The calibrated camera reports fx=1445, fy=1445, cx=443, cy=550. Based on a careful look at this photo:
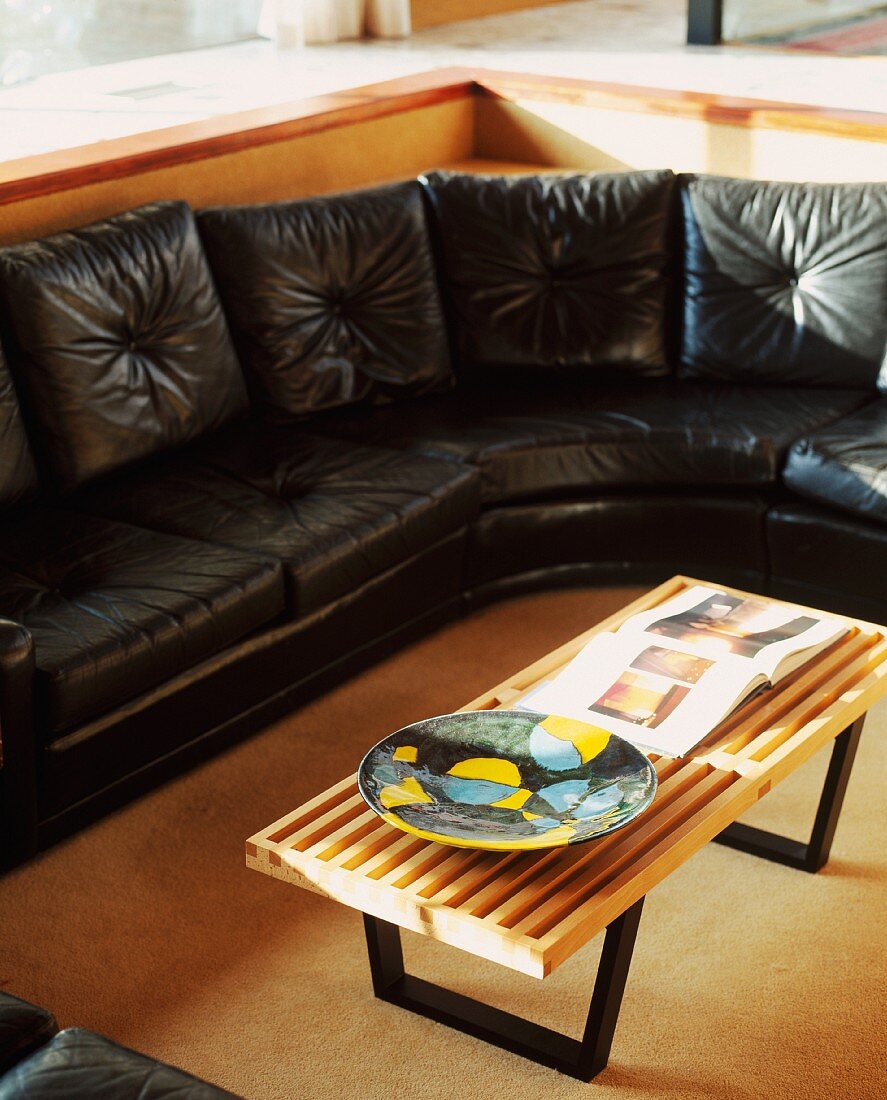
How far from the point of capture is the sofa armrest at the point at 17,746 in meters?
2.36

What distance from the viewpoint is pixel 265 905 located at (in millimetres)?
2521

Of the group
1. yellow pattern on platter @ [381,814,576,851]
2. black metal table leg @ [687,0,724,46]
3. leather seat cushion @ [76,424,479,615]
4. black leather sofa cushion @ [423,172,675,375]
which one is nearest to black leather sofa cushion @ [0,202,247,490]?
leather seat cushion @ [76,424,479,615]

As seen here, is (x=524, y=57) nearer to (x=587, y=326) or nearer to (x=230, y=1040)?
(x=587, y=326)

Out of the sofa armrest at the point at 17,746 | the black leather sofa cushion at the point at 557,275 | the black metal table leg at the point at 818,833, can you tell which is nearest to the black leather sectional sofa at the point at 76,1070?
the sofa armrest at the point at 17,746

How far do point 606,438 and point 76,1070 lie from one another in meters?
2.30

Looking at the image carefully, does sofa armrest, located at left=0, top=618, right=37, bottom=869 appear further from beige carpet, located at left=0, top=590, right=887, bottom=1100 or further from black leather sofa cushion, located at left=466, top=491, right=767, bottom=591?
black leather sofa cushion, located at left=466, top=491, right=767, bottom=591

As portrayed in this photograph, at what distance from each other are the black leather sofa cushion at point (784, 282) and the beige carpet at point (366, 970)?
1.30 meters

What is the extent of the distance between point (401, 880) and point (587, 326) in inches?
89.7

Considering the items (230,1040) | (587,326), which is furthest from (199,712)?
(587,326)

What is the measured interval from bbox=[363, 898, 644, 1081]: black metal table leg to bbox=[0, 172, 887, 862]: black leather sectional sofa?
0.71 meters

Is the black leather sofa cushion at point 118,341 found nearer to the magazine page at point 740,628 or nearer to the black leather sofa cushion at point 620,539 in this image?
the black leather sofa cushion at point 620,539

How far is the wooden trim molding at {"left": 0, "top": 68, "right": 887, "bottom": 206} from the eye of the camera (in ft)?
11.9

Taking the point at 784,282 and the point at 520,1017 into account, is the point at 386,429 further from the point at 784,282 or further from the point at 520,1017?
the point at 520,1017

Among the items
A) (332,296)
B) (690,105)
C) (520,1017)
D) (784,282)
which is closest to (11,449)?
(332,296)
